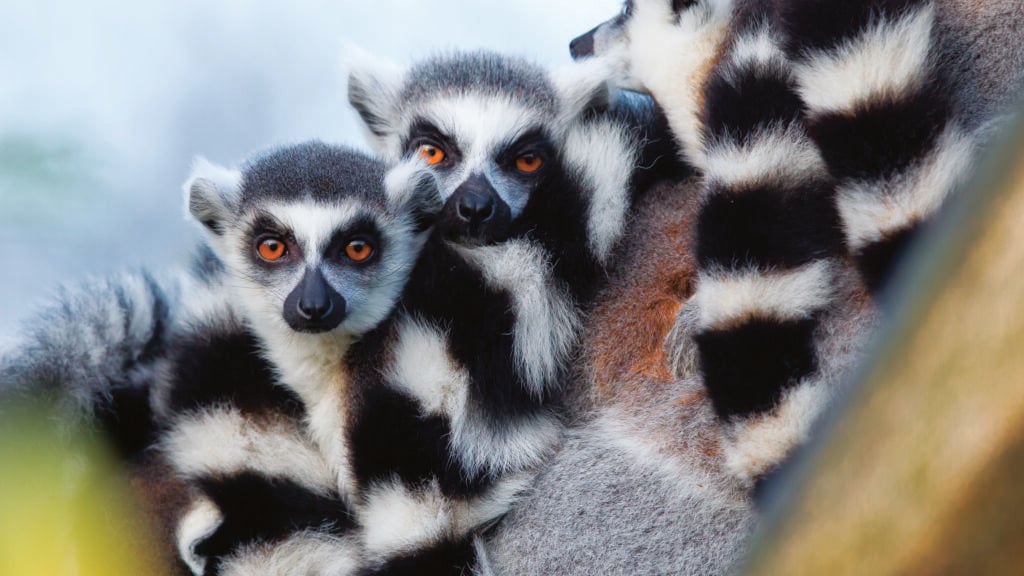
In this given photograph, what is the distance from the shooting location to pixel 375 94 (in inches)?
108

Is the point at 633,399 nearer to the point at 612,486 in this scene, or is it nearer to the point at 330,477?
the point at 612,486

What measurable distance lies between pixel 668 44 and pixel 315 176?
3.03ft

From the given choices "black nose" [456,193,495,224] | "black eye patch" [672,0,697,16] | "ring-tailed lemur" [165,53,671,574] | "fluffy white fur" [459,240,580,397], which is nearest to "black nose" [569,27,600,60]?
"black eye patch" [672,0,697,16]

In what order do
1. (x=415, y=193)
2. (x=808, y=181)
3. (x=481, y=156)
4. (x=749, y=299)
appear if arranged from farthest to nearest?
(x=481, y=156)
(x=415, y=193)
(x=808, y=181)
(x=749, y=299)

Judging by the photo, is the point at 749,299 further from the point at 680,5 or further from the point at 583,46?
the point at 583,46

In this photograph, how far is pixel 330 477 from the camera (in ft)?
6.72

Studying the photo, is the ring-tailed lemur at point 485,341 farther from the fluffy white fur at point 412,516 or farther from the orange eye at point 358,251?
the orange eye at point 358,251

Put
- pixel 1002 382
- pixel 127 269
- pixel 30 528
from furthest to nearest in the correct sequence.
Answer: pixel 127 269, pixel 30 528, pixel 1002 382

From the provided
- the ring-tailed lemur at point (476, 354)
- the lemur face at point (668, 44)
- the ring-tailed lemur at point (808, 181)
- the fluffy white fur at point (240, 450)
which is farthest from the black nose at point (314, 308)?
the lemur face at point (668, 44)

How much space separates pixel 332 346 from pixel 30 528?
3.63 feet

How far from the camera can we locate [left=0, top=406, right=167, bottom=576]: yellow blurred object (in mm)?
1246

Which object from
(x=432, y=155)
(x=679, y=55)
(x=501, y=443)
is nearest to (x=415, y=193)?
(x=432, y=155)

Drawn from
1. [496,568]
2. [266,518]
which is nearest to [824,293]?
[496,568]

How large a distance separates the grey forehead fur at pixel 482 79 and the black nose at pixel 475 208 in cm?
50
